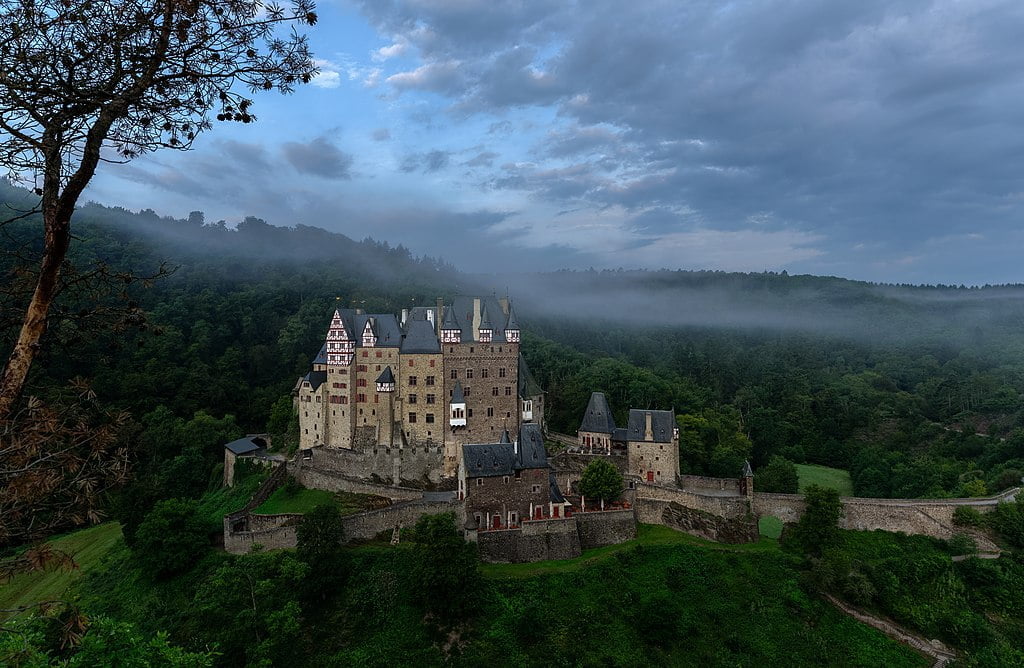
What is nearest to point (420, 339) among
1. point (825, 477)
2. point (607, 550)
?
point (607, 550)

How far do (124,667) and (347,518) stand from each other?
2383 cm

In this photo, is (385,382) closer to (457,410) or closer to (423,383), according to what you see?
(423,383)

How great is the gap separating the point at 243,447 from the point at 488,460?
26770mm

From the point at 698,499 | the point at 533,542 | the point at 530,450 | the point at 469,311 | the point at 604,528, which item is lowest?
the point at 533,542

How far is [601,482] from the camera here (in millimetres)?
40406

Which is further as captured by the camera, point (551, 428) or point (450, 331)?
point (551, 428)

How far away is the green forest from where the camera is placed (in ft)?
98.2

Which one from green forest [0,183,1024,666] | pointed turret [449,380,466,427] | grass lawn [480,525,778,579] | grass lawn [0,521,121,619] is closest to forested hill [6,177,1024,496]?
green forest [0,183,1024,666]

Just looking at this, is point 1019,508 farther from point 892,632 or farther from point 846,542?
point 892,632

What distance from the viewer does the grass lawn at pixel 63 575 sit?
132ft

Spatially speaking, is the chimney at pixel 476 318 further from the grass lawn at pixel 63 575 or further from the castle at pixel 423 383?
the grass lawn at pixel 63 575

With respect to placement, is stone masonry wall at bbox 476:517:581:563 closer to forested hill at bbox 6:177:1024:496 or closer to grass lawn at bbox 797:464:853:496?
forested hill at bbox 6:177:1024:496

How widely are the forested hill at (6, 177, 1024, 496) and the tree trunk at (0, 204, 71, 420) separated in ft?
1.89

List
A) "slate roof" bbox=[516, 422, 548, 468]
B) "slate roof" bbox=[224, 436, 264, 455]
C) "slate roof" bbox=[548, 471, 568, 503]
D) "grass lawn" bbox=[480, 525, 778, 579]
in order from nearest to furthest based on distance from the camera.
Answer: "grass lawn" bbox=[480, 525, 778, 579], "slate roof" bbox=[516, 422, 548, 468], "slate roof" bbox=[548, 471, 568, 503], "slate roof" bbox=[224, 436, 264, 455]
